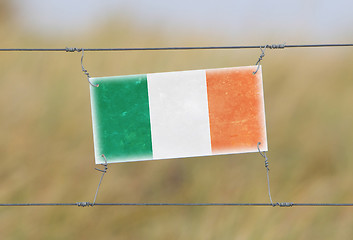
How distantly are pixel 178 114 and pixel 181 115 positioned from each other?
0.04 feet

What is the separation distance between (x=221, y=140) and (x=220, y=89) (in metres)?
0.22

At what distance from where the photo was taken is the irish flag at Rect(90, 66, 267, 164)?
1923mm

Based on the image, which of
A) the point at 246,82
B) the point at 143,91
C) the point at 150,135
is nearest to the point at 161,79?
the point at 143,91

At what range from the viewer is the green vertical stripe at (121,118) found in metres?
→ 1.95

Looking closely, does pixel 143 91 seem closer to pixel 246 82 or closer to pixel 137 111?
pixel 137 111

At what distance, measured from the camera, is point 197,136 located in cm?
194

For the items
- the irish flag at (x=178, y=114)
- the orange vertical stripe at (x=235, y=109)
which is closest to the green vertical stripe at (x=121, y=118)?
the irish flag at (x=178, y=114)

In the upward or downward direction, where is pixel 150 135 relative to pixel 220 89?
downward

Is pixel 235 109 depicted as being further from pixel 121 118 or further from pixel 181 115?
pixel 121 118

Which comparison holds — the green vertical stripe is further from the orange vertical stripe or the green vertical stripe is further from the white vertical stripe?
the orange vertical stripe

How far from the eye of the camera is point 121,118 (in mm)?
1960

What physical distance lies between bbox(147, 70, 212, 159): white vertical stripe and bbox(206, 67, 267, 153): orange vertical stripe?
3 centimetres

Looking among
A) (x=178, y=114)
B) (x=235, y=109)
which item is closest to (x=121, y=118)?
(x=178, y=114)

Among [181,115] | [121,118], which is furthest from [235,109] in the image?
[121,118]
